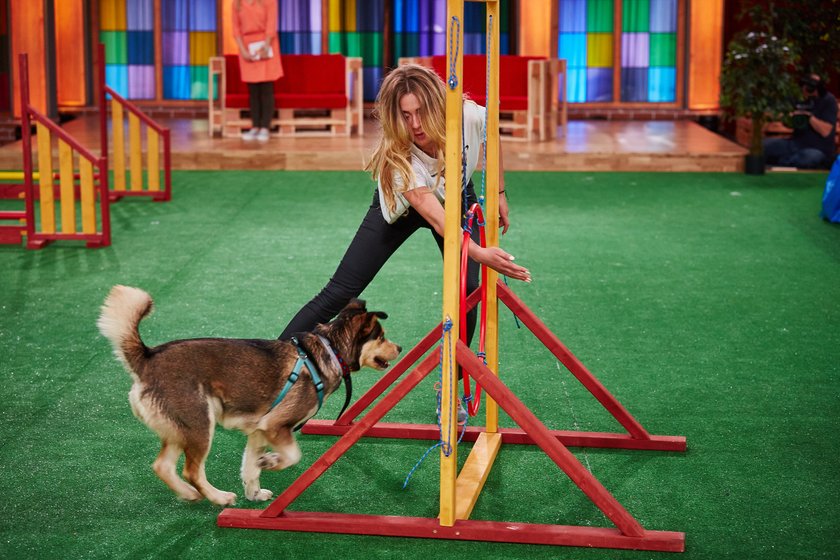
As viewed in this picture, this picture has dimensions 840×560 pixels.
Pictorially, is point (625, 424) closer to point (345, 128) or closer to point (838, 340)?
point (838, 340)

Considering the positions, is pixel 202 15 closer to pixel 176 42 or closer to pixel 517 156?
pixel 176 42

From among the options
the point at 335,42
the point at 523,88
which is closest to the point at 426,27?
the point at 335,42

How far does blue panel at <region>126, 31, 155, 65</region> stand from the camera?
1627cm

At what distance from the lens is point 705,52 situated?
623 inches

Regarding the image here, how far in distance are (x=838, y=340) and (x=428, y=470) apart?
9.20 feet

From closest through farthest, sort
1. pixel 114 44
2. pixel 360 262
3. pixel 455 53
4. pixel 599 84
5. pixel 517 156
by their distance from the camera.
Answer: pixel 455 53, pixel 360 262, pixel 517 156, pixel 114 44, pixel 599 84

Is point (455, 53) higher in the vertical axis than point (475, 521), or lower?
higher

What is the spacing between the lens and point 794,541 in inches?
146

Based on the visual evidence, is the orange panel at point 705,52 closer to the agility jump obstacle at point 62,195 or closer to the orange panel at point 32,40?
the orange panel at point 32,40

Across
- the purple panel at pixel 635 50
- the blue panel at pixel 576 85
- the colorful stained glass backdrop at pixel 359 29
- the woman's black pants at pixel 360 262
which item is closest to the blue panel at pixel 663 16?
the purple panel at pixel 635 50

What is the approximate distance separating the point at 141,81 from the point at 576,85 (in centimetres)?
618

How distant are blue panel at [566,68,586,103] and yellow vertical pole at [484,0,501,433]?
40.3ft

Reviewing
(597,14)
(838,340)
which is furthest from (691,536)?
(597,14)

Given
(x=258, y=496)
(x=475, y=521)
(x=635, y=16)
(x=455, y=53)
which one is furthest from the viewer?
(x=635, y=16)
